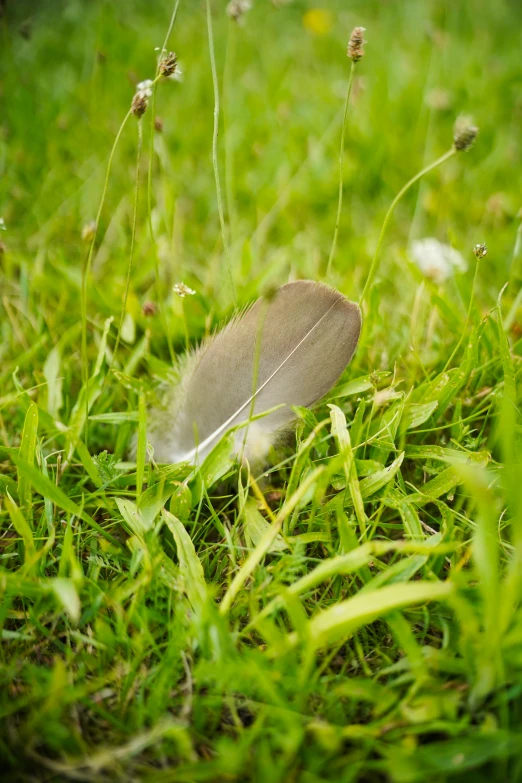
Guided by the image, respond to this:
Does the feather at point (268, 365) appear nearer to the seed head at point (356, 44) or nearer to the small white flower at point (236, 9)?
the seed head at point (356, 44)

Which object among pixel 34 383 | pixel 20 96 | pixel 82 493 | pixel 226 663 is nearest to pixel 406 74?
pixel 20 96

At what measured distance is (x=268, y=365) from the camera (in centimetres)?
128

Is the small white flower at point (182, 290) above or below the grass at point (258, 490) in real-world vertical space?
above

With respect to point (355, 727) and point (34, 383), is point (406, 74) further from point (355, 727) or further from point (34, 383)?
point (355, 727)

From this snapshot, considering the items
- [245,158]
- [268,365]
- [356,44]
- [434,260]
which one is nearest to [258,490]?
[268,365]

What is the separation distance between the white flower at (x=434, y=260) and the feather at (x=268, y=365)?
0.85 m

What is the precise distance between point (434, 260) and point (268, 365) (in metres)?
1.01

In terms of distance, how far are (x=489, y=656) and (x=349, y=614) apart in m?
0.22

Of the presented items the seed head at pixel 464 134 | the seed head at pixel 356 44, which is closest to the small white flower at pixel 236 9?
the seed head at pixel 356 44

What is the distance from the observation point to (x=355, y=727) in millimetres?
835

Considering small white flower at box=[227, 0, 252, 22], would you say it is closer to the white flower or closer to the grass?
the grass

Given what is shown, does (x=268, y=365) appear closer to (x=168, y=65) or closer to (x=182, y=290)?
(x=182, y=290)

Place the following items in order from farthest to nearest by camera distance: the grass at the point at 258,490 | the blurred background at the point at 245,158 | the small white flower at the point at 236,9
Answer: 1. the blurred background at the point at 245,158
2. the small white flower at the point at 236,9
3. the grass at the point at 258,490

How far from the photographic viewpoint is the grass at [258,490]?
847 millimetres
